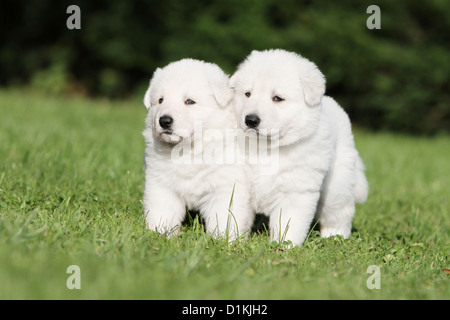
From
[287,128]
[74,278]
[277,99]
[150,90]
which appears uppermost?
[150,90]

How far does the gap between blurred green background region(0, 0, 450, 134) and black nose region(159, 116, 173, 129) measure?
34.1 ft

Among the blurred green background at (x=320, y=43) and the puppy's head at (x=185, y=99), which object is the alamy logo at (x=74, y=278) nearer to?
the puppy's head at (x=185, y=99)

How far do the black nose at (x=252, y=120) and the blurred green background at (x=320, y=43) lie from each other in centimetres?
1043

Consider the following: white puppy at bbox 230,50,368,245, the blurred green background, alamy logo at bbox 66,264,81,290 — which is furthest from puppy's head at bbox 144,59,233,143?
the blurred green background

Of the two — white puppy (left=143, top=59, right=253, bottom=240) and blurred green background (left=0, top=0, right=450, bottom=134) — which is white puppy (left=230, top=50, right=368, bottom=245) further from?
blurred green background (left=0, top=0, right=450, bottom=134)

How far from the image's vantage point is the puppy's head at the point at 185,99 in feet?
11.3

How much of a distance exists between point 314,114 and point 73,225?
171cm

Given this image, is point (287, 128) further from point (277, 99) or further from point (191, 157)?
point (191, 157)

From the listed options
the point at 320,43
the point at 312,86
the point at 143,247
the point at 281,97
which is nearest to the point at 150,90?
the point at 281,97

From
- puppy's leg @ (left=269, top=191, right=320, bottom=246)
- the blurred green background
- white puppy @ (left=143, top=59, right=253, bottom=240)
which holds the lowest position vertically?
puppy's leg @ (left=269, top=191, right=320, bottom=246)

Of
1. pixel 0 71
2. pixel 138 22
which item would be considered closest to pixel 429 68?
pixel 138 22

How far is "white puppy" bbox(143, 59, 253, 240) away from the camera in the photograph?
349 centimetres

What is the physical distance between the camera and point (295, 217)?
349 centimetres

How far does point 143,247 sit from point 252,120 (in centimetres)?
105
